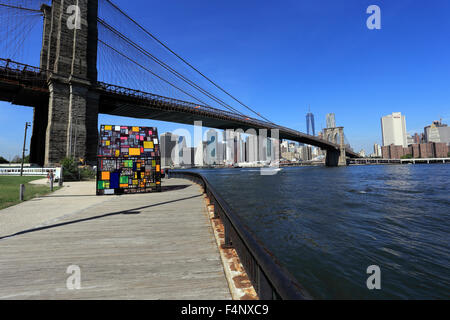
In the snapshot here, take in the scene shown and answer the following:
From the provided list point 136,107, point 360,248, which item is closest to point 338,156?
point 136,107

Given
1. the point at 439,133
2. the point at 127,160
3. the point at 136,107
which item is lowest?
the point at 127,160

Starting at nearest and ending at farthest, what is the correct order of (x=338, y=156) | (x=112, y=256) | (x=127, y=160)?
(x=112, y=256)
(x=127, y=160)
(x=338, y=156)

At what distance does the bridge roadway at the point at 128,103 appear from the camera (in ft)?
84.9

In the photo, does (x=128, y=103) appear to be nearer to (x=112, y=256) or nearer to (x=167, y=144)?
(x=112, y=256)

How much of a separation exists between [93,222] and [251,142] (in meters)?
151

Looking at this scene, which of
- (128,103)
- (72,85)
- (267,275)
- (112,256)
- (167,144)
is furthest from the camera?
(167,144)

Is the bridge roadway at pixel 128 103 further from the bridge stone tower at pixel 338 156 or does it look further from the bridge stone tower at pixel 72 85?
the bridge stone tower at pixel 338 156

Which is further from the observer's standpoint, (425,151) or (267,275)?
(425,151)

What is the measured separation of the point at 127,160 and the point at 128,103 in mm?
31387

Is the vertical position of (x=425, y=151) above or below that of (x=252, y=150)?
below

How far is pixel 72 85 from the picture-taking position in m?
26.4

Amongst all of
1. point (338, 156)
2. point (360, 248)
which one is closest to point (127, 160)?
point (360, 248)
